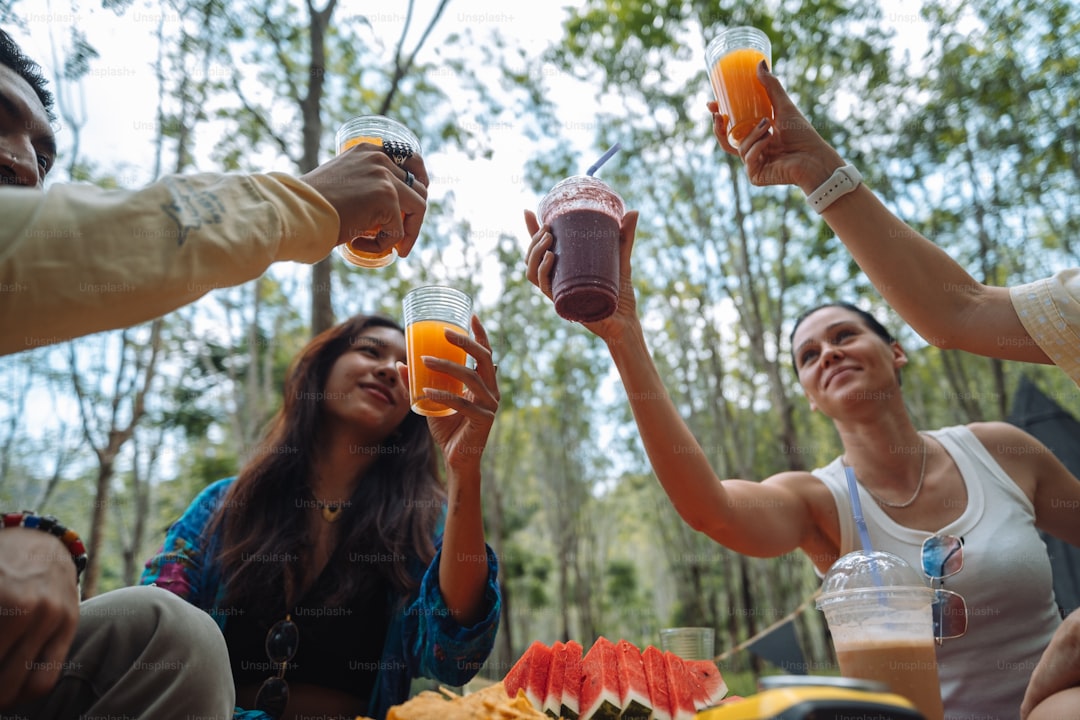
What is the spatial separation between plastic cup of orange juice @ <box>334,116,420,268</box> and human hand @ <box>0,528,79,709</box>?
3.55 ft

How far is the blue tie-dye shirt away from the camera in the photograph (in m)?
2.29

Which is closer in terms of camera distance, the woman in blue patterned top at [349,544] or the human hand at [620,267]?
the human hand at [620,267]

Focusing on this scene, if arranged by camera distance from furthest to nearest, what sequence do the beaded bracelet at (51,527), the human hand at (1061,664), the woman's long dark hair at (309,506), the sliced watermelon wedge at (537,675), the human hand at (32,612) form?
the woman's long dark hair at (309,506) → the sliced watermelon wedge at (537,675) → the human hand at (1061,664) → the beaded bracelet at (51,527) → the human hand at (32,612)

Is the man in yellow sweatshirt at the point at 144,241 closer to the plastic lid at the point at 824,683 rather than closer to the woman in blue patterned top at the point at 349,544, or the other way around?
the woman in blue patterned top at the point at 349,544

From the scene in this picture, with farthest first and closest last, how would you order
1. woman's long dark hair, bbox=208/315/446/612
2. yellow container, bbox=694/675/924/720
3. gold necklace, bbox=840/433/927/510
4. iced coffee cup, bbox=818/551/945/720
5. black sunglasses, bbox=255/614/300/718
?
gold necklace, bbox=840/433/927/510
woman's long dark hair, bbox=208/315/446/612
black sunglasses, bbox=255/614/300/718
iced coffee cup, bbox=818/551/945/720
yellow container, bbox=694/675/924/720

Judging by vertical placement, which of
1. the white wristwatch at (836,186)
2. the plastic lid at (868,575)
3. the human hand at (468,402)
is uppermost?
the white wristwatch at (836,186)

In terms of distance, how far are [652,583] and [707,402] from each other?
24.6m

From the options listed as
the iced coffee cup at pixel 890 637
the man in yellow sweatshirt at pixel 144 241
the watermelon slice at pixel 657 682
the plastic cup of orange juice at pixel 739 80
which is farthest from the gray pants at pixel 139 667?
the plastic cup of orange juice at pixel 739 80

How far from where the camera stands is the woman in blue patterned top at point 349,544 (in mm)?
2287

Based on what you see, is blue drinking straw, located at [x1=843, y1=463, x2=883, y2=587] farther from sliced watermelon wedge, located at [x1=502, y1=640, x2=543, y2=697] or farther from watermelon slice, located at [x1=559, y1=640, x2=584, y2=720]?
sliced watermelon wedge, located at [x1=502, y1=640, x2=543, y2=697]

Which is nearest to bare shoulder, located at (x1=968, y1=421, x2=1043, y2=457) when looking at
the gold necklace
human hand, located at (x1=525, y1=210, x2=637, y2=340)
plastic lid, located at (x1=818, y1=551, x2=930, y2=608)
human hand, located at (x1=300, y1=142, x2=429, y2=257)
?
the gold necklace

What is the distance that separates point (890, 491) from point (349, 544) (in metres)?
2.30

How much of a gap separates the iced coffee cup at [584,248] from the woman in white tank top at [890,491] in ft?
0.25

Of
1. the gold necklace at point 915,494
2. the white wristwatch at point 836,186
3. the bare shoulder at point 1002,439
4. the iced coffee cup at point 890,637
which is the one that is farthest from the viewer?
the bare shoulder at point 1002,439
